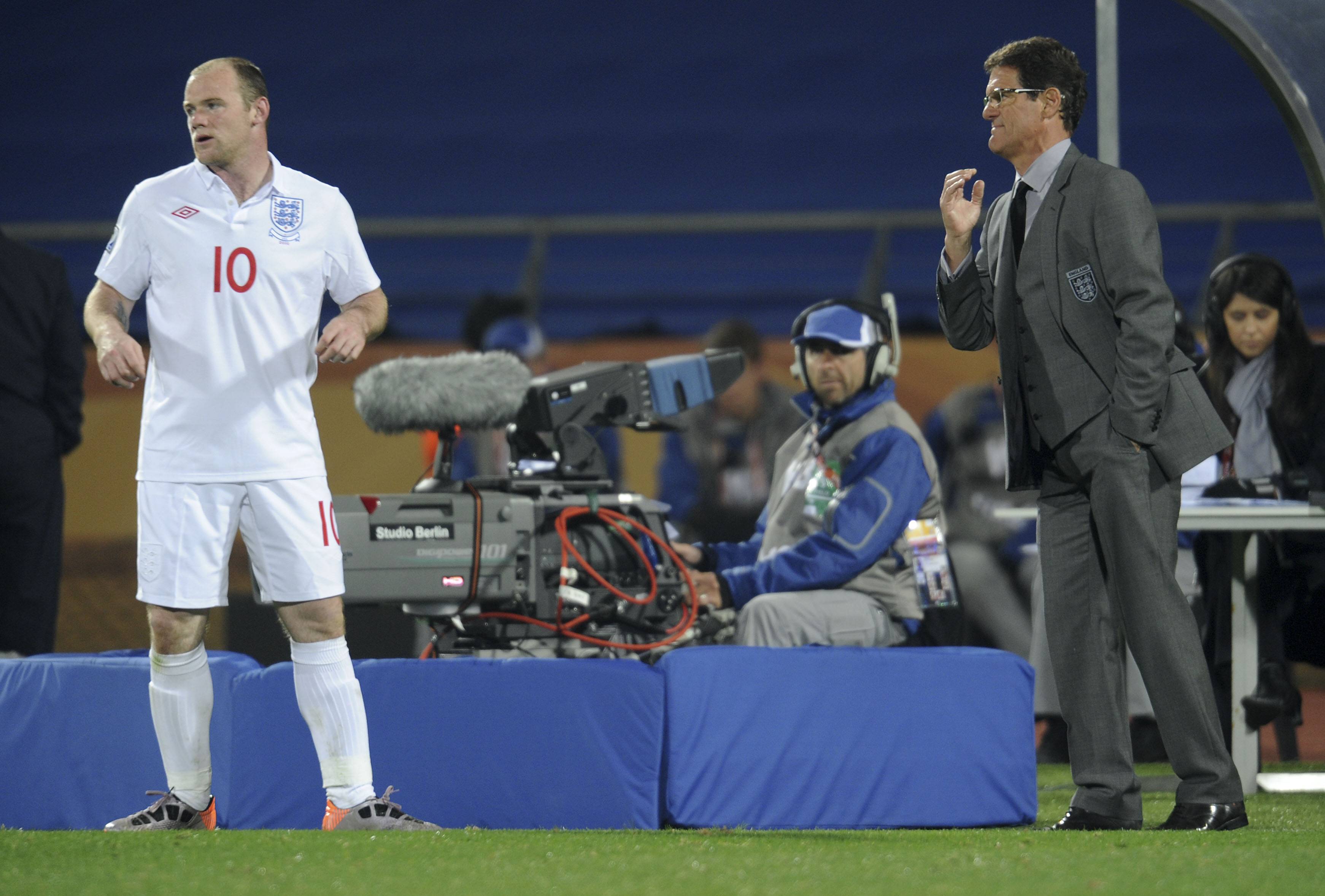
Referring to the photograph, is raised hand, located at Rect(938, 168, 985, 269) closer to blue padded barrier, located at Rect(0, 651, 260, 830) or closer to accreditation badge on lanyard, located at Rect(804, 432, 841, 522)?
accreditation badge on lanyard, located at Rect(804, 432, 841, 522)

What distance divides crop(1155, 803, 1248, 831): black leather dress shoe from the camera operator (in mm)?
870

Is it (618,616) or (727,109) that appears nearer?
(618,616)

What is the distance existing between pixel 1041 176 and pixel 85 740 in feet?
8.26

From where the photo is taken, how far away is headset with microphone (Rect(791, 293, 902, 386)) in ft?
13.5

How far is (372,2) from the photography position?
37.6 feet

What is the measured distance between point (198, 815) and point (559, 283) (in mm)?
5114

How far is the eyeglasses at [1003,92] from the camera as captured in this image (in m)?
3.36

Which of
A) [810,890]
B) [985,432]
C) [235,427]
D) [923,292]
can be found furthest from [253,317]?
[923,292]

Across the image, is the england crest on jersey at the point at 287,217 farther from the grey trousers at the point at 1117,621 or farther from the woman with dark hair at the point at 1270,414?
the woman with dark hair at the point at 1270,414

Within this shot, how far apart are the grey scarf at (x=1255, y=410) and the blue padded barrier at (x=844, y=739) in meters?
1.80

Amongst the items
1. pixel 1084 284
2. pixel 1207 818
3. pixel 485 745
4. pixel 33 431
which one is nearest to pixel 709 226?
pixel 33 431

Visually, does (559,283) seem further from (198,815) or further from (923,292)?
(198,815)

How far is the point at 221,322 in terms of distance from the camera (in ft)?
10.3

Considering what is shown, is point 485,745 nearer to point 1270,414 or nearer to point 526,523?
point 526,523
